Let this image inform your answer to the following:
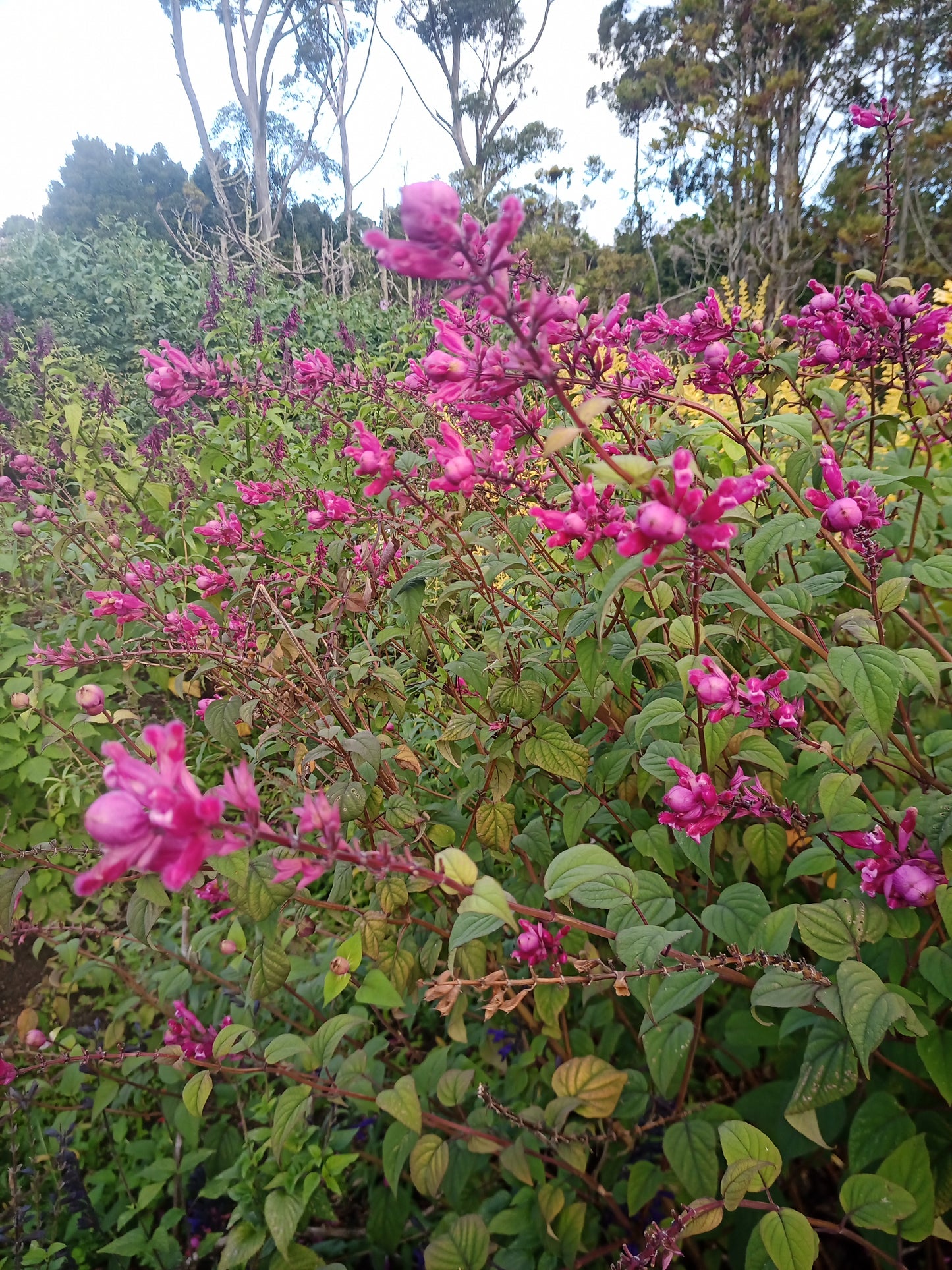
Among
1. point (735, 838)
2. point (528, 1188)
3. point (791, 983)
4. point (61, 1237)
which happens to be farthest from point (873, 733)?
point (61, 1237)

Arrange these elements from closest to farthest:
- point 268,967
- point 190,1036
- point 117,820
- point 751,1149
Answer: point 117,820, point 751,1149, point 268,967, point 190,1036

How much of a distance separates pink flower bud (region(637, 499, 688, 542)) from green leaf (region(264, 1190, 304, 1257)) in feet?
3.84

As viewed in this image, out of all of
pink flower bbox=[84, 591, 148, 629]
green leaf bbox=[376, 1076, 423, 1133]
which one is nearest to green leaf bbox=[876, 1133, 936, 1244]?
green leaf bbox=[376, 1076, 423, 1133]

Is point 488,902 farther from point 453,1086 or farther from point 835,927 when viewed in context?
point 453,1086

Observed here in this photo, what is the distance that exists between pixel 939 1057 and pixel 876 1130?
0.45 ft

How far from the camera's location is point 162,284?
10.3 m

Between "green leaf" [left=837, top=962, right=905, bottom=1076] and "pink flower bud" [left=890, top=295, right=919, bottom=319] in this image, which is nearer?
"green leaf" [left=837, top=962, right=905, bottom=1076]

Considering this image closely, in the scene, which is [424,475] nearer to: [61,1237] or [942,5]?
[61,1237]

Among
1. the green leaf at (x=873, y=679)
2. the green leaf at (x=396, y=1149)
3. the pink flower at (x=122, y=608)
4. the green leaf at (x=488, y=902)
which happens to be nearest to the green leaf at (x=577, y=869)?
the green leaf at (x=488, y=902)

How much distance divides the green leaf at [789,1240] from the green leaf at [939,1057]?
227mm

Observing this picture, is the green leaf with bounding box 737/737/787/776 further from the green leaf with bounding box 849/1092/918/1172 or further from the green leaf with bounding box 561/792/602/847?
the green leaf with bounding box 849/1092/918/1172

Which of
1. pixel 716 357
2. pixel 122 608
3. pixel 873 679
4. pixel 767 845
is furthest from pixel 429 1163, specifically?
pixel 716 357

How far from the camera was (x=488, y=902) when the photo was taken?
25.4 inches

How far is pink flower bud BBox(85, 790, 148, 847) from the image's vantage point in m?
0.53
